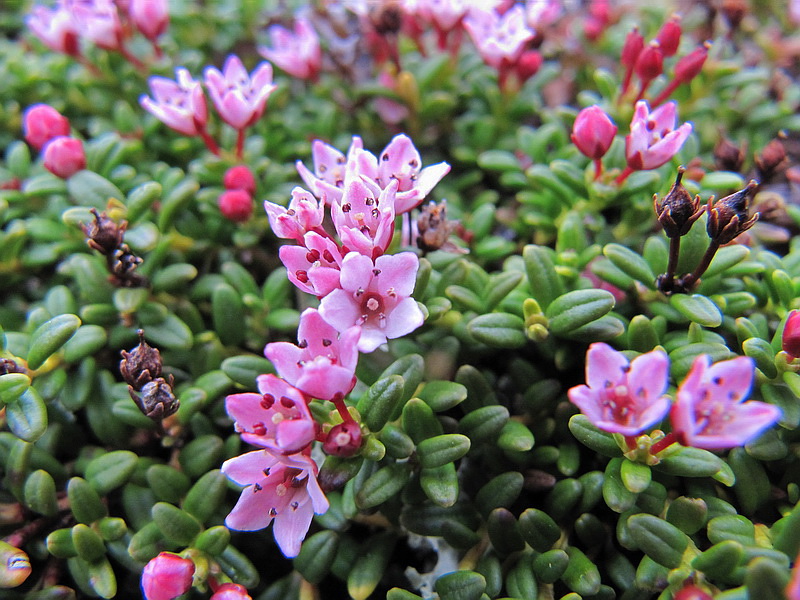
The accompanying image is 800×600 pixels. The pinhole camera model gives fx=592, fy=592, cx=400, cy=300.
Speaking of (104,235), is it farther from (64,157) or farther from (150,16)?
(150,16)

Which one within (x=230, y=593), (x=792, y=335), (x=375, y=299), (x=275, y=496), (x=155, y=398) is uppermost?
Answer: (x=375, y=299)

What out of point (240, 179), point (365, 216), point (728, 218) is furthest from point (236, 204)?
point (728, 218)

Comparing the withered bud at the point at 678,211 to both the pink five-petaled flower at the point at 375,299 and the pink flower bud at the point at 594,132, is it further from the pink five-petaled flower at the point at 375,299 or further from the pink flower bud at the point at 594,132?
the pink five-petaled flower at the point at 375,299

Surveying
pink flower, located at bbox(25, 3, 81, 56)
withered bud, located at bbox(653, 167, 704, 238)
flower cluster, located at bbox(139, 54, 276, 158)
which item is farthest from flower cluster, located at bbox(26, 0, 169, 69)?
withered bud, located at bbox(653, 167, 704, 238)

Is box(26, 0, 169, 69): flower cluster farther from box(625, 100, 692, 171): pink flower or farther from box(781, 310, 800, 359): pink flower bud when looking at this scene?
box(781, 310, 800, 359): pink flower bud

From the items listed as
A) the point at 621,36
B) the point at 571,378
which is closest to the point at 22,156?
the point at 571,378

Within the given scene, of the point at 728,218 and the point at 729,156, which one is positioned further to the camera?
the point at 729,156

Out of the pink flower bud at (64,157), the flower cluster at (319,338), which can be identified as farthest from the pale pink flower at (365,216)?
the pink flower bud at (64,157)

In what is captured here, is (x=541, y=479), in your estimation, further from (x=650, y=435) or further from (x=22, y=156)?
(x=22, y=156)
